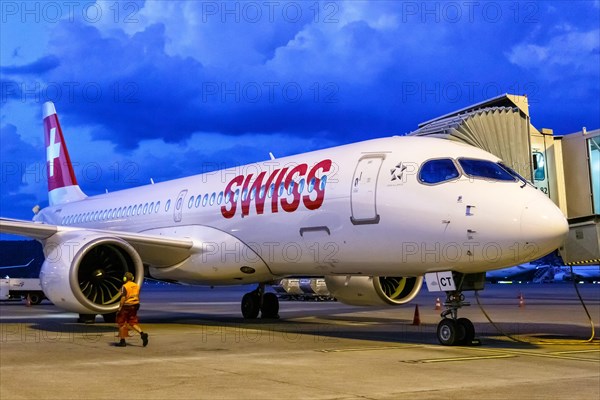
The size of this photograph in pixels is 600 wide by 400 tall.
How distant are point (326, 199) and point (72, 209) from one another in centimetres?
1337

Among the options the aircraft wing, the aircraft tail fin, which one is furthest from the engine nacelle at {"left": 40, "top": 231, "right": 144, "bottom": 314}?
A: the aircraft tail fin

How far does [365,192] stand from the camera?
492 inches

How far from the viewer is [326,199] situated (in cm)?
1314

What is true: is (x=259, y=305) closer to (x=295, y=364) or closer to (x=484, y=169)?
(x=484, y=169)

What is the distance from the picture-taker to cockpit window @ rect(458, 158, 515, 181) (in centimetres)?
1147

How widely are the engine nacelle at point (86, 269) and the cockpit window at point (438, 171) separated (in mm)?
6250

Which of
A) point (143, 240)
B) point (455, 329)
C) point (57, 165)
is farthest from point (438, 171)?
point (57, 165)

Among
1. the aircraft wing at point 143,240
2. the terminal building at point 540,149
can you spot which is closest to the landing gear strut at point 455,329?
the terminal building at point 540,149

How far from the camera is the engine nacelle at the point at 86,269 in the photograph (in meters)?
13.8

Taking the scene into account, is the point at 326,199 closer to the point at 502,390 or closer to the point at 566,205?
the point at 566,205

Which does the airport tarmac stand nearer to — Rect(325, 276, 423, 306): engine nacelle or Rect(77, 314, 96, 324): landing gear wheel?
Rect(325, 276, 423, 306): engine nacelle

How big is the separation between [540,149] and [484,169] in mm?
2272

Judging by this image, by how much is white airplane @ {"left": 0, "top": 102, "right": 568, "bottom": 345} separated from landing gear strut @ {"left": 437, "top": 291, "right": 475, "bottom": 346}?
2cm

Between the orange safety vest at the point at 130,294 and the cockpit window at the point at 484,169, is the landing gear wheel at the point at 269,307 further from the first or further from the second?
the cockpit window at the point at 484,169
